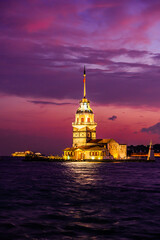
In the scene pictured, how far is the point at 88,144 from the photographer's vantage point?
15438 centimetres

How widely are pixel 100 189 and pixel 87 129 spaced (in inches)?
4390

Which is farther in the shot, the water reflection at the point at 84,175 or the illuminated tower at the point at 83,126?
the illuminated tower at the point at 83,126

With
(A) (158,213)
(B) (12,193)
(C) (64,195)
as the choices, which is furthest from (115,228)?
(B) (12,193)

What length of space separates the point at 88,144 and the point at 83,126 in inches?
333

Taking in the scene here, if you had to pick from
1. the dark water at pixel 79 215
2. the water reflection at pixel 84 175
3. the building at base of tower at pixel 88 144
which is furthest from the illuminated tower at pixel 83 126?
the dark water at pixel 79 215

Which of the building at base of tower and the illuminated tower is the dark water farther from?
the illuminated tower

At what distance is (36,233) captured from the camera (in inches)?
A: 863

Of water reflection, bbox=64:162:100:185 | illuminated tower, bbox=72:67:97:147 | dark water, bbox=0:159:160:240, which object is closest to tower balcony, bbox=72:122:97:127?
illuminated tower, bbox=72:67:97:147

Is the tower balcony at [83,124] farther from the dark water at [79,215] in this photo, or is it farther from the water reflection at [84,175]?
the dark water at [79,215]

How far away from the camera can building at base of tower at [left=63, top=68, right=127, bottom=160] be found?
474 feet

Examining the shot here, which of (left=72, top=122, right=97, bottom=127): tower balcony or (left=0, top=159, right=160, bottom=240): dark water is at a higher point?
(left=72, top=122, right=97, bottom=127): tower balcony

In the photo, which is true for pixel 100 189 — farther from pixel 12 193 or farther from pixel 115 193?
pixel 12 193

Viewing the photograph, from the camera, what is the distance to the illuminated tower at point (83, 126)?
515 feet

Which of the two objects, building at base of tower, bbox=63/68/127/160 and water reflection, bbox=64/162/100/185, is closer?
water reflection, bbox=64/162/100/185
